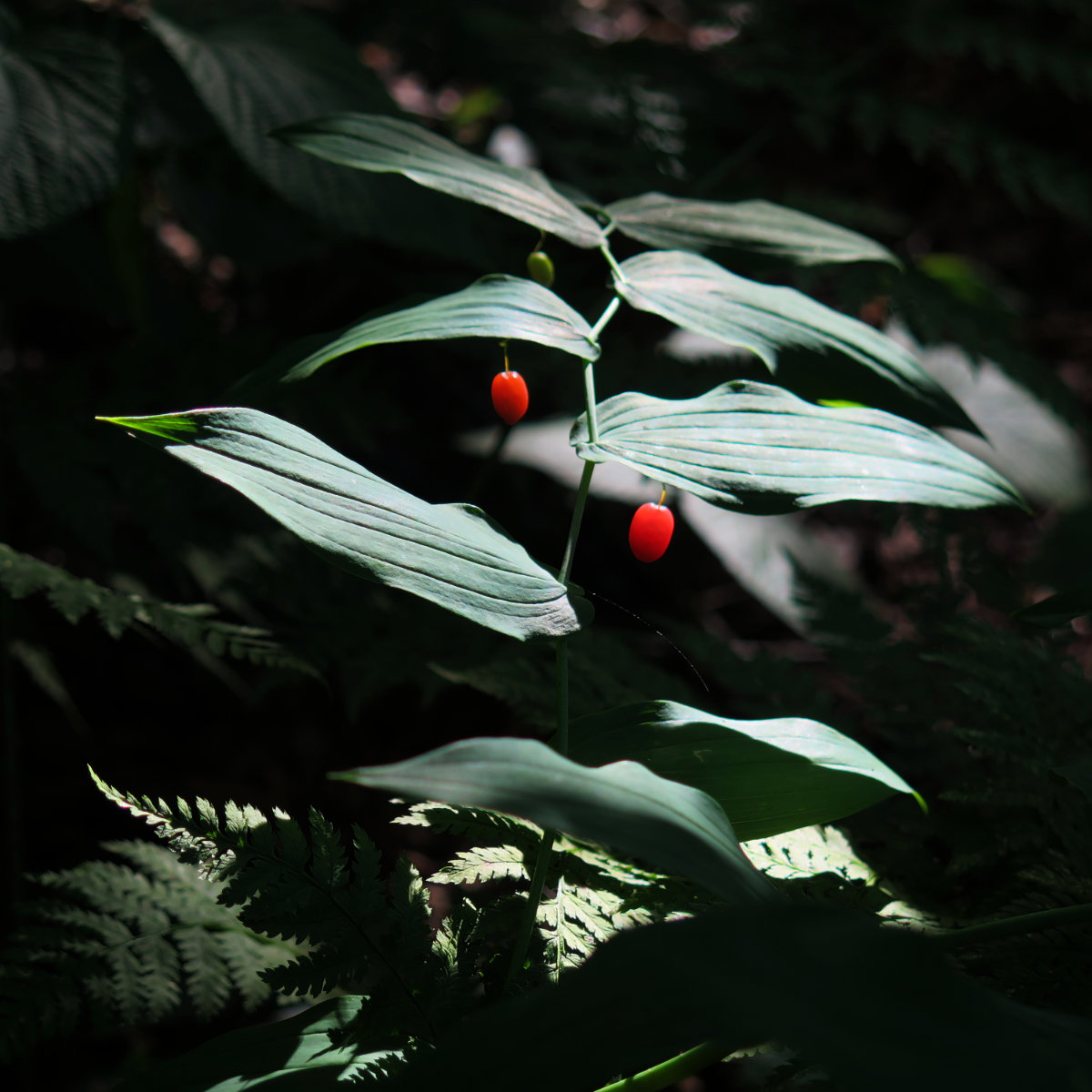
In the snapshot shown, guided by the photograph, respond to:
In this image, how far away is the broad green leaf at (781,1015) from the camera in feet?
1.02

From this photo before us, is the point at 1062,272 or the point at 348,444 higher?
the point at 1062,272

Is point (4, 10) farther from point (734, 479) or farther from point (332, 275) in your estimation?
point (734, 479)

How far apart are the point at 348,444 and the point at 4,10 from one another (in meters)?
0.75

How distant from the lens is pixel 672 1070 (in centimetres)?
51

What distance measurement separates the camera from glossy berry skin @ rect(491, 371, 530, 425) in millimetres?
702

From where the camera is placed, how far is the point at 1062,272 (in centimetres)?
268

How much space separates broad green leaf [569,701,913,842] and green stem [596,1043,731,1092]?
0.14 metres

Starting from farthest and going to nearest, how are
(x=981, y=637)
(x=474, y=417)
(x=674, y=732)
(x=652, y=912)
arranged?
1. (x=474, y=417)
2. (x=981, y=637)
3. (x=652, y=912)
4. (x=674, y=732)

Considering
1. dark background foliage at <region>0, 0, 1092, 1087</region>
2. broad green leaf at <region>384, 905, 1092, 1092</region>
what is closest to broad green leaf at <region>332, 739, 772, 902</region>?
broad green leaf at <region>384, 905, 1092, 1092</region>

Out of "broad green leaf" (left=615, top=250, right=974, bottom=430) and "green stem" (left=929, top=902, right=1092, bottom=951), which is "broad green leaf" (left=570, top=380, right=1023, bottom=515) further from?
"green stem" (left=929, top=902, right=1092, bottom=951)

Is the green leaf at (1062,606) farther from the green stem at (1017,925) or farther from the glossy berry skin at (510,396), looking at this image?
the glossy berry skin at (510,396)

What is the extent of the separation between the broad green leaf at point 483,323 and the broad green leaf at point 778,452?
7 cm

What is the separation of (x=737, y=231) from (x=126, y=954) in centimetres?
95

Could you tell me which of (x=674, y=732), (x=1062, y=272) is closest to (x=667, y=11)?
(x=1062, y=272)
